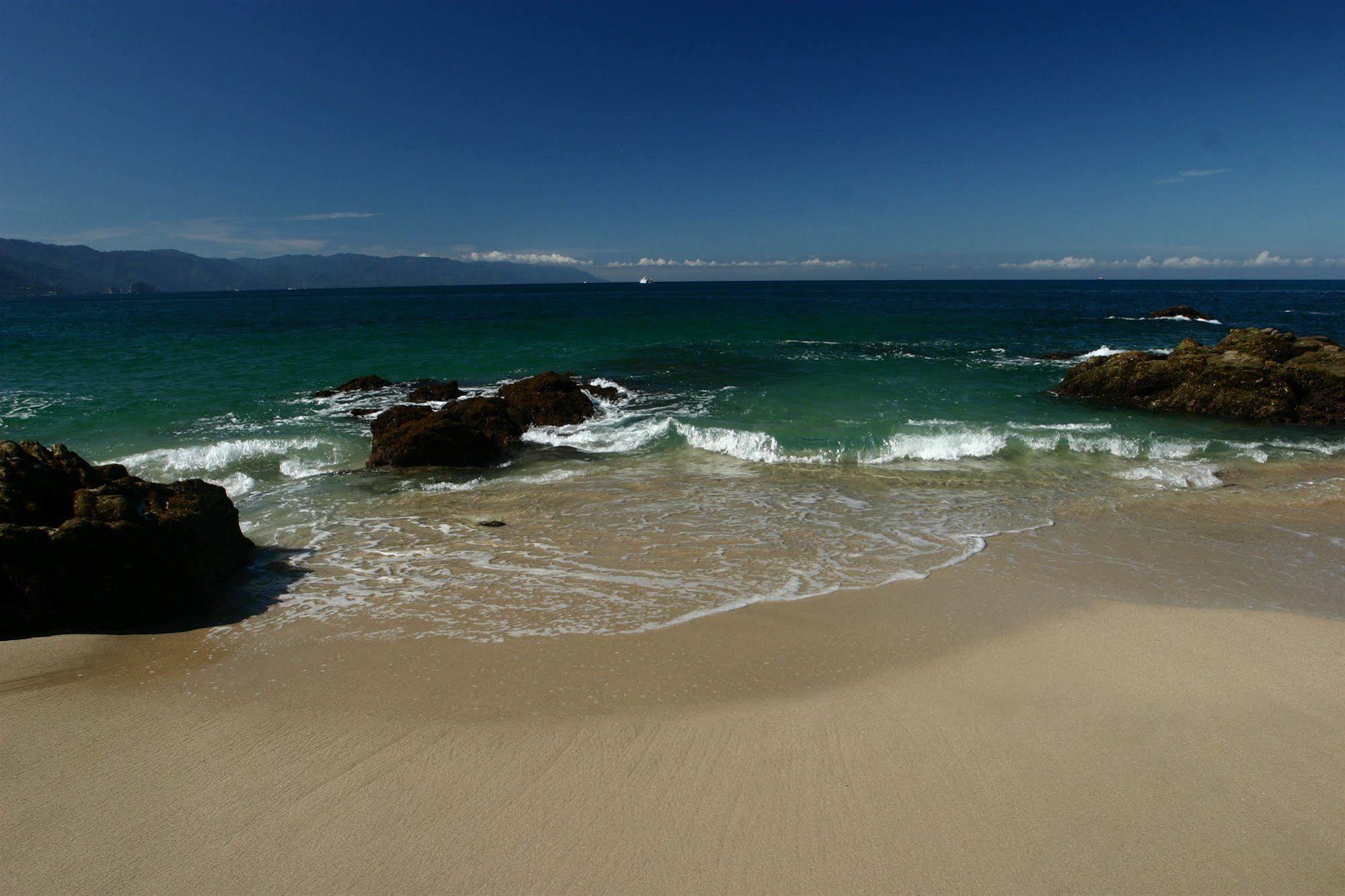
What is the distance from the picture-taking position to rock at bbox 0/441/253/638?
4.66 metres

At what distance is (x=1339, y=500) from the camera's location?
8.45 metres

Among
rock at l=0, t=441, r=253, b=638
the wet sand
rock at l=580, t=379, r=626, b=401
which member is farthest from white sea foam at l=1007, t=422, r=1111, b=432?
rock at l=0, t=441, r=253, b=638

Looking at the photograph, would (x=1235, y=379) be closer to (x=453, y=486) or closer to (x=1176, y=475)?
(x=1176, y=475)

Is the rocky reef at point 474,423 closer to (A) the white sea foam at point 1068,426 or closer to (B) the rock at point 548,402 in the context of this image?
(B) the rock at point 548,402

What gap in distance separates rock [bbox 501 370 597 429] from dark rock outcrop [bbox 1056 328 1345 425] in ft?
43.9

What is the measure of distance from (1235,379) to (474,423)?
58.1 ft

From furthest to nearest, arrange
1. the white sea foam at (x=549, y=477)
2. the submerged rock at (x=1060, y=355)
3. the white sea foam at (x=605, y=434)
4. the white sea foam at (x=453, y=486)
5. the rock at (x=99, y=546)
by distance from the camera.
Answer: the submerged rock at (x=1060, y=355)
the white sea foam at (x=605, y=434)
the white sea foam at (x=549, y=477)
the white sea foam at (x=453, y=486)
the rock at (x=99, y=546)

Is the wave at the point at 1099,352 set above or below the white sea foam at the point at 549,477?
above

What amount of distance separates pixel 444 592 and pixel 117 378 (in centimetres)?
2080

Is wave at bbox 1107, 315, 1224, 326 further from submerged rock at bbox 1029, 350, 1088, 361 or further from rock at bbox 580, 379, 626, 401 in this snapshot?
rock at bbox 580, 379, 626, 401

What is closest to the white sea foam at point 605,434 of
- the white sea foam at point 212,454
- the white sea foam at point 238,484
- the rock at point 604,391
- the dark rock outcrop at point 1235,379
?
the rock at point 604,391

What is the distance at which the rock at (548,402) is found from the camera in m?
13.4

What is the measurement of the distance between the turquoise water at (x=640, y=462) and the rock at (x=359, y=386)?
628 millimetres

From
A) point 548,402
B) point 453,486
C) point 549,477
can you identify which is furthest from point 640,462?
point 548,402
